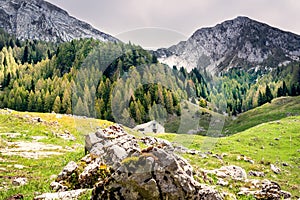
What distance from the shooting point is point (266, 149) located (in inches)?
2437

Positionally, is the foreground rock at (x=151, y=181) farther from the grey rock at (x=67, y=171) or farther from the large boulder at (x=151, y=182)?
the grey rock at (x=67, y=171)

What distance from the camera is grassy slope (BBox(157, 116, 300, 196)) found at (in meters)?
39.3

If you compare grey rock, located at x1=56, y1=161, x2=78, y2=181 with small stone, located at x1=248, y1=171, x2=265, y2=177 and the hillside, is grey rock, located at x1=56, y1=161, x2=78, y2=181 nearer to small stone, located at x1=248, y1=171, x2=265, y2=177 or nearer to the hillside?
the hillside

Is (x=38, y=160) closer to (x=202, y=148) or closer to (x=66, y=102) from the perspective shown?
(x=202, y=148)

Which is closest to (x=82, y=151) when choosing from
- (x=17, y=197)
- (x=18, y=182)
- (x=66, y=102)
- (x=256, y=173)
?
(x=18, y=182)

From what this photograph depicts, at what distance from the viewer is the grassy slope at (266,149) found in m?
39.3

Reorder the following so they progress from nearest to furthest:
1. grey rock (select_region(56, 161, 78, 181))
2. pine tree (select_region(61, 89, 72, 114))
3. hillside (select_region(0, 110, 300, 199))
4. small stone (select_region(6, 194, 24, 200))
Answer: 1. small stone (select_region(6, 194, 24, 200))
2. grey rock (select_region(56, 161, 78, 181))
3. hillside (select_region(0, 110, 300, 199))
4. pine tree (select_region(61, 89, 72, 114))

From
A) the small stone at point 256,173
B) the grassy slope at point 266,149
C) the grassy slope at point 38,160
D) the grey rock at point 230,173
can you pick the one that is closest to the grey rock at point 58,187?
the grassy slope at point 38,160

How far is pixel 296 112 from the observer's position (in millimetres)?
124062

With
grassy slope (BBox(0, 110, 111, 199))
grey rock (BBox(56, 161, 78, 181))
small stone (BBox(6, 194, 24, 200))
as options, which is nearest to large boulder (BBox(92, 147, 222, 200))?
small stone (BBox(6, 194, 24, 200))

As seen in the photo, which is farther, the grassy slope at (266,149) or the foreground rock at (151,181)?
the grassy slope at (266,149)

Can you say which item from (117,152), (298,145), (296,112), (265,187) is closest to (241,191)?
(265,187)

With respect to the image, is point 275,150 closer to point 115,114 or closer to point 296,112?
point 115,114

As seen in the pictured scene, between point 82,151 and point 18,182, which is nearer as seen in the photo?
point 18,182
